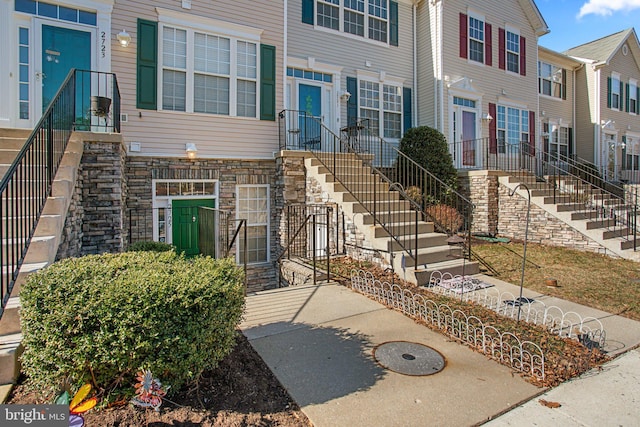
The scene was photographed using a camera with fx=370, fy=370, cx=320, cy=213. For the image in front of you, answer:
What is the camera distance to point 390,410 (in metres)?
2.78

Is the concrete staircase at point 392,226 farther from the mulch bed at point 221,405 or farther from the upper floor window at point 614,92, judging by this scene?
the upper floor window at point 614,92

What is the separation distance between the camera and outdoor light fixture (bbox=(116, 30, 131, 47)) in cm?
741

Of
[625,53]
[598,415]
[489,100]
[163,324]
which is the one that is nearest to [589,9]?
[625,53]

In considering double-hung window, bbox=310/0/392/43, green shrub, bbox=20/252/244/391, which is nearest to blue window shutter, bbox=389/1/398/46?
double-hung window, bbox=310/0/392/43

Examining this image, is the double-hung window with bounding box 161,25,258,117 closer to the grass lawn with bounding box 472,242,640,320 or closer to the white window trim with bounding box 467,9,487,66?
the grass lawn with bounding box 472,242,640,320

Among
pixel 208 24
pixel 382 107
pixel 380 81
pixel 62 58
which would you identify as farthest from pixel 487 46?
pixel 62 58

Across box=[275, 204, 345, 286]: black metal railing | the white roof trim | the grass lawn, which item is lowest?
the grass lawn

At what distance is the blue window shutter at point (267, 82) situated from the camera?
357 inches

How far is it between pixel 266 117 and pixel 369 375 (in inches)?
285

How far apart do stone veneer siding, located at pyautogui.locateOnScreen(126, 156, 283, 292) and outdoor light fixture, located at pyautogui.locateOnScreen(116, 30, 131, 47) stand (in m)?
2.29

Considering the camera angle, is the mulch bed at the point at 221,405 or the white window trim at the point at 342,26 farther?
the white window trim at the point at 342,26

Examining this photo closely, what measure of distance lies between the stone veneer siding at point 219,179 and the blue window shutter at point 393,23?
263 inches

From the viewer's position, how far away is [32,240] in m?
3.79

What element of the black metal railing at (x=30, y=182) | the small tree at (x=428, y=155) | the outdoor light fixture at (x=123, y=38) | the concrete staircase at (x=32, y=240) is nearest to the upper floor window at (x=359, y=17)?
the small tree at (x=428, y=155)
